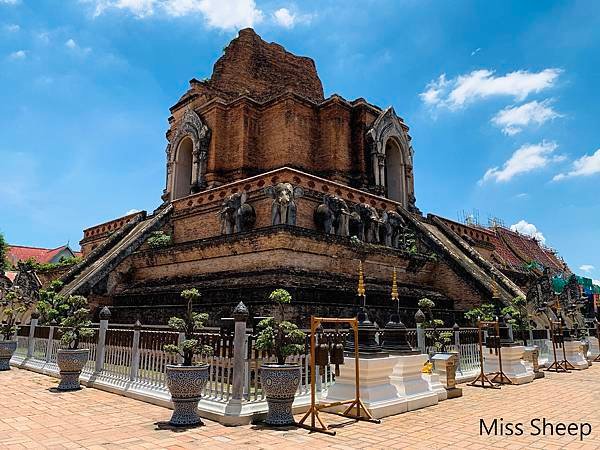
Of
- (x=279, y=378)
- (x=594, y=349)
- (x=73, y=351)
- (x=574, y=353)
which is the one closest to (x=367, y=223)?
(x=574, y=353)

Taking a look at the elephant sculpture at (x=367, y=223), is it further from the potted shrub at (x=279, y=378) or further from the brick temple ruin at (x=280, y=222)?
the potted shrub at (x=279, y=378)

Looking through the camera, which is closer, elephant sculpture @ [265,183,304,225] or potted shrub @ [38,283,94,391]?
potted shrub @ [38,283,94,391]

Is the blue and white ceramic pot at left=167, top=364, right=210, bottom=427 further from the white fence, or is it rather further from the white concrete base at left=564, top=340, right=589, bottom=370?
the white concrete base at left=564, top=340, right=589, bottom=370

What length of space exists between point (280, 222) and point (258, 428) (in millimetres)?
8845

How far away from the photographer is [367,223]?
17641 millimetres

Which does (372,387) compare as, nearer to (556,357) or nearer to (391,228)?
(556,357)

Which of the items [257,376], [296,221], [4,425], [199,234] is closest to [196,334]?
[257,376]

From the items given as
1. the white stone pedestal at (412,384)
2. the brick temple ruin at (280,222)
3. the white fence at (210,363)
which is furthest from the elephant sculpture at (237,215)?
the white stone pedestal at (412,384)

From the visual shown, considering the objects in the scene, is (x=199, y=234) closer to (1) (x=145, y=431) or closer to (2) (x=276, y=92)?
(2) (x=276, y=92)

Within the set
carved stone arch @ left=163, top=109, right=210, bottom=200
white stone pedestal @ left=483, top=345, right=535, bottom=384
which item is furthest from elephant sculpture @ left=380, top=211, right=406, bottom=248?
carved stone arch @ left=163, top=109, right=210, bottom=200

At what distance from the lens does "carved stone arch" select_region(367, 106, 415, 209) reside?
21.9 metres

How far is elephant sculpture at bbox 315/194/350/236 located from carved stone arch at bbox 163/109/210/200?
7527 millimetres

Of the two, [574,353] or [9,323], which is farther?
[574,353]

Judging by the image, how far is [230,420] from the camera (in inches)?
260
